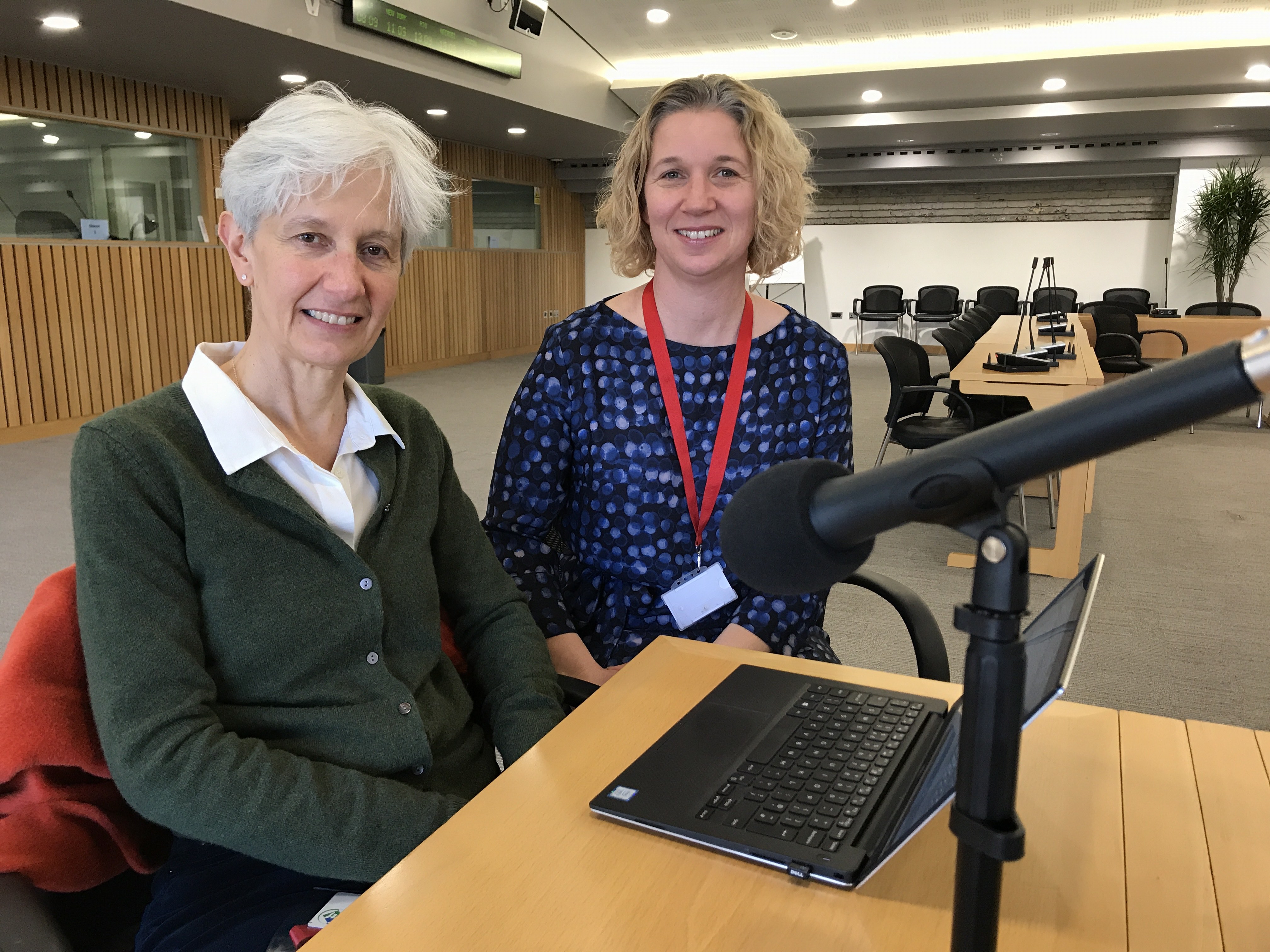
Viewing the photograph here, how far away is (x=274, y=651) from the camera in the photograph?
3.92ft

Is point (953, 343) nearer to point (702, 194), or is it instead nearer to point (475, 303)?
point (702, 194)

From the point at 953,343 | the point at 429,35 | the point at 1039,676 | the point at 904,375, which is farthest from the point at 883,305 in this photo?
the point at 1039,676

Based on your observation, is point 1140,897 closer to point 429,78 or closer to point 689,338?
point 689,338

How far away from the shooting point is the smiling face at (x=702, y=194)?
1.87 m

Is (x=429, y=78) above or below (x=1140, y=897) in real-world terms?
above

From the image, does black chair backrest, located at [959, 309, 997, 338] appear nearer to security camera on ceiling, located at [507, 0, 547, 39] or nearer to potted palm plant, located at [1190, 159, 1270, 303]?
potted palm plant, located at [1190, 159, 1270, 303]

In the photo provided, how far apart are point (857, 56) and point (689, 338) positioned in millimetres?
9825

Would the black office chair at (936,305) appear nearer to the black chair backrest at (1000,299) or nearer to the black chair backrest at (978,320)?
the black chair backrest at (1000,299)

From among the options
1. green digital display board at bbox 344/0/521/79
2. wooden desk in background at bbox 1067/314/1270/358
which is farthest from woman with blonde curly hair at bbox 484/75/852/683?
wooden desk in background at bbox 1067/314/1270/358

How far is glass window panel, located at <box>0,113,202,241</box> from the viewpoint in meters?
7.27

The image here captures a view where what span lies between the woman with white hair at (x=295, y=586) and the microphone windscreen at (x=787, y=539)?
31.9 inches

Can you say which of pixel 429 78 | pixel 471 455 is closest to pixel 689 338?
pixel 471 455

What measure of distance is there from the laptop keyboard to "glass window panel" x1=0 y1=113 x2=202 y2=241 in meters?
8.12

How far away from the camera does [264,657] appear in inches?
46.9
